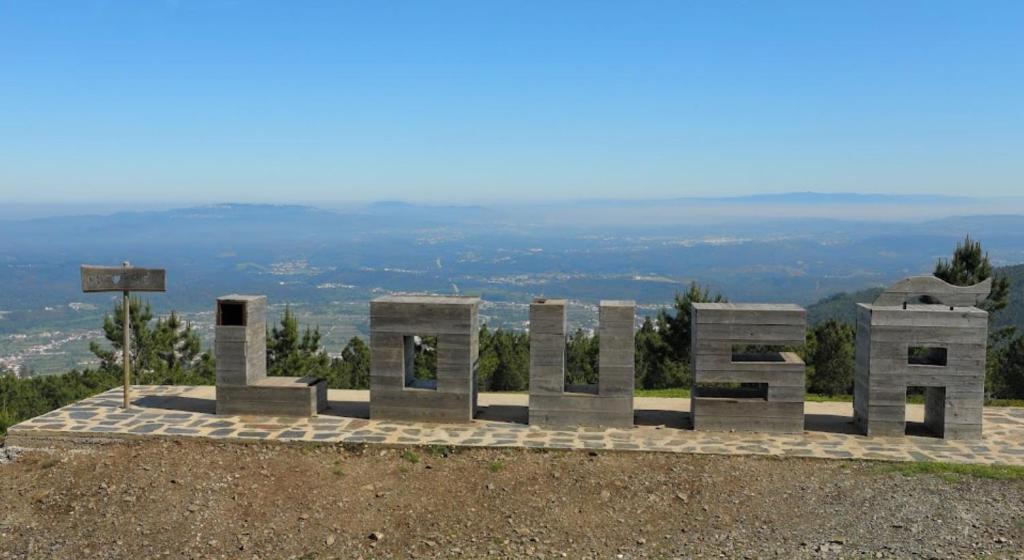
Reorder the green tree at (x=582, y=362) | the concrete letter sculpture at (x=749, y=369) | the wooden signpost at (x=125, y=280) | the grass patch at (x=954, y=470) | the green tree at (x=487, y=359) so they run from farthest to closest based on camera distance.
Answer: the green tree at (x=582, y=362) < the green tree at (x=487, y=359) < the wooden signpost at (x=125, y=280) < the concrete letter sculpture at (x=749, y=369) < the grass patch at (x=954, y=470)

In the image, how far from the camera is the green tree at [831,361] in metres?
23.6

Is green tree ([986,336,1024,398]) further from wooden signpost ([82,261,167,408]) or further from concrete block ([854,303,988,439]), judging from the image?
wooden signpost ([82,261,167,408])

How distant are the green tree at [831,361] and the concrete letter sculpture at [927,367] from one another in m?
12.7

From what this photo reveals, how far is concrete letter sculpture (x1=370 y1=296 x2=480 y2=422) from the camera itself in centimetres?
1141

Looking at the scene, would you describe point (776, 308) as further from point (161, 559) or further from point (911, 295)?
point (161, 559)

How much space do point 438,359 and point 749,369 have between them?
4.51 m

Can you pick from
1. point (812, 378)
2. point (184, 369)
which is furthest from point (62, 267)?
point (812, 378)

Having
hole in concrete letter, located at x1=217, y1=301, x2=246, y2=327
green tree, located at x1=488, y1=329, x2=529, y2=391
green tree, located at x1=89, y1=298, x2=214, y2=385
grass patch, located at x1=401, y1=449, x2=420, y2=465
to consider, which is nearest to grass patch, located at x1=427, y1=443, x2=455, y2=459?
grass patch, located at x1=401, y1=449, x2=420, y2=465

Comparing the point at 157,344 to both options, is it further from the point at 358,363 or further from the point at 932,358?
the point at 932,358

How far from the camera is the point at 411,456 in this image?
392 inches

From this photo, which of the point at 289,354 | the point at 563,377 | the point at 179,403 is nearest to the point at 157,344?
the point at 289,354

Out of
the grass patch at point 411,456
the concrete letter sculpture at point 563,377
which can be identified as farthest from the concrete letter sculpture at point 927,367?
the grass patch at point 411,456

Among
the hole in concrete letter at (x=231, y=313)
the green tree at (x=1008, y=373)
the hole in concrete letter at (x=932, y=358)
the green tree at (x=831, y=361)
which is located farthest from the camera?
the green tree at (x=1008, y=373)

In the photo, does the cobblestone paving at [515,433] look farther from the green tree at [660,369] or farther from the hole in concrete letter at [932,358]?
the green tree at [660,369]
